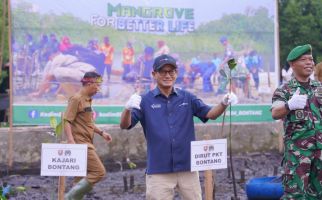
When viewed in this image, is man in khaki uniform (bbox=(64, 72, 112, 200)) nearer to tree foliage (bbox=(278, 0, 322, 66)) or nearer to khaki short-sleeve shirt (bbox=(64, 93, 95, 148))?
khaki short-sleeve shirt (bbox=(64, 93, 95, 148))

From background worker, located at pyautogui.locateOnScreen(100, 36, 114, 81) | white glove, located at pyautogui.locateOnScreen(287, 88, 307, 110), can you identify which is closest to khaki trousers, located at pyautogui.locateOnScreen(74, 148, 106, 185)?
white glove, located at pyautogui.locateOnScreen(287, 88, 307, 110)

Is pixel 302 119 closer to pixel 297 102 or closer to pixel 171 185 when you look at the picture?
pixel 297 102

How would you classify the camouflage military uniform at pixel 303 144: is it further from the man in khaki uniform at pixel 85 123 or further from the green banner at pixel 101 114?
the green banner at pixel 101 114

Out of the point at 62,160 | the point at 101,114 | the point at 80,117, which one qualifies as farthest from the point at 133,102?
the point at 101,114

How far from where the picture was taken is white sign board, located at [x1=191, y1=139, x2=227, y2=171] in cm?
599

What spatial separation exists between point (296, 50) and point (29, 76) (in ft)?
22.9

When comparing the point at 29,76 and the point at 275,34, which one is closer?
the point at 29,76

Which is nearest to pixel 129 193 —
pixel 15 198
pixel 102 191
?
pixel 102 191

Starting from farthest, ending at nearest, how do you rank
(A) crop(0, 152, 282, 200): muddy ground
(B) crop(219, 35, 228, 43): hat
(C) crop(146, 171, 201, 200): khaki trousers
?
(B) crop(219, 35, 228, 43): hat → (A) crop(0, 152, 282, 200): muddy ground → (C) crop(146, 171, 201, 200): khaki trousers

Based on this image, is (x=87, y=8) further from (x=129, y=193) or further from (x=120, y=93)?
(x=129, y=193)

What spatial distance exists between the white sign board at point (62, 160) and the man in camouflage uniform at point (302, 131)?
172 centimetres

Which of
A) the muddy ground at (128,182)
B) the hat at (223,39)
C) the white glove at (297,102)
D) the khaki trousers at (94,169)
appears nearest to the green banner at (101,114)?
the muddy ground at (128,182)

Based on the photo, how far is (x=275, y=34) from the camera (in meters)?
13.8

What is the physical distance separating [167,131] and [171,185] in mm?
457
